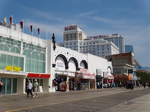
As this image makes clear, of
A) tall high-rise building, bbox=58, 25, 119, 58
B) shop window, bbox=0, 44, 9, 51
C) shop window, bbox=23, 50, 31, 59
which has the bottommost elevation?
shop window, bbox=23, 50, 31, 59

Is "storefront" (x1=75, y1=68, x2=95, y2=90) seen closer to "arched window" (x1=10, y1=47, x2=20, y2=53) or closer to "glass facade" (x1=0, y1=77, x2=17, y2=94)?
"glass facade" (x1=0, y1=77, x2=17, y2=94)

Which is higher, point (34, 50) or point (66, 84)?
point (34, 50)

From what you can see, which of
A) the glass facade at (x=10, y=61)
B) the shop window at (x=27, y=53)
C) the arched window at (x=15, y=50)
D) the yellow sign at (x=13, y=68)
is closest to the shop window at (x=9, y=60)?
the glass facade at (x=10, y=61)

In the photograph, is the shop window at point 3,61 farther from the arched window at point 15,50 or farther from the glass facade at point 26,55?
the arched window at point 15,50

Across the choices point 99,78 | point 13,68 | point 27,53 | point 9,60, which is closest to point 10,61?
point 9,60

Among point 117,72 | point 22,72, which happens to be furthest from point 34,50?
point 117,72

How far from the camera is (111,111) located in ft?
34.7

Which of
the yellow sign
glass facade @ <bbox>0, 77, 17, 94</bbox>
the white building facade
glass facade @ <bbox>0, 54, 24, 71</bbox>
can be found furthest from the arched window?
glass facade @ <bbox>0, 77, 17, 94</bbox>

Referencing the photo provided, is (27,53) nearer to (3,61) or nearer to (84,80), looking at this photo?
(3,61)

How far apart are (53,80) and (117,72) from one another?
4433 centimetres

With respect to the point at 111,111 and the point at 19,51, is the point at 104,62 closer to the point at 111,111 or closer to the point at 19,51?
the point at 19,51

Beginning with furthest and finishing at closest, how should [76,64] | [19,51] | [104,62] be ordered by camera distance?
[104,62]
[76,64]
[19,51]

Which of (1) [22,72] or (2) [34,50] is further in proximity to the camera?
(2) [34,50]

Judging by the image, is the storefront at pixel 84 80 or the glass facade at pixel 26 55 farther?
the storefront at pixel 84 80
